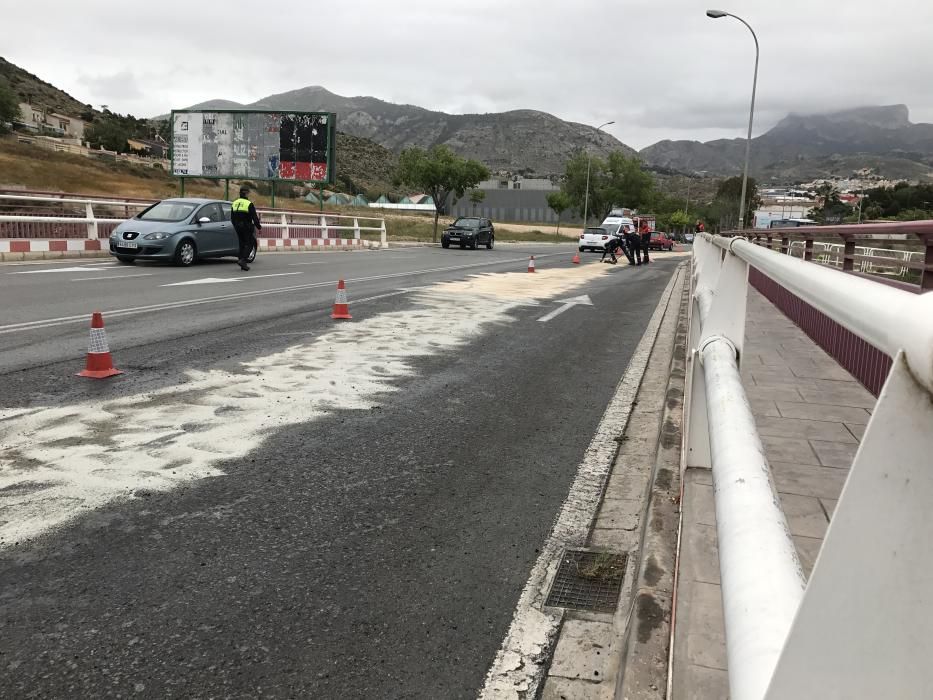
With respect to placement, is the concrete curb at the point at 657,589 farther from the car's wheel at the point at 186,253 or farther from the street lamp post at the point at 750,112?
the street lamp post at the point at 750,112

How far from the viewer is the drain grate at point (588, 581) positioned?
9.96 ft

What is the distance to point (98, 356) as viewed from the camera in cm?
631

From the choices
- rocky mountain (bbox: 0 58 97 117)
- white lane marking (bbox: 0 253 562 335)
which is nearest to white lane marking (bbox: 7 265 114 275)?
white lane marking (bbox: 0 253 562 335)

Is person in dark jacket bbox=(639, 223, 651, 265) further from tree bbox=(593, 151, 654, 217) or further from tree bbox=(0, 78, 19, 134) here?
tree bbox=(593, 151, 654, 217)

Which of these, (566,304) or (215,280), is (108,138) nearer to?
(215,280)

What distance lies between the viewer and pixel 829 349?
830 centimetres

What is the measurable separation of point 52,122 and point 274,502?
373ft

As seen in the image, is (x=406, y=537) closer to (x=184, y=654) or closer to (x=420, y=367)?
(x=184, y=654)

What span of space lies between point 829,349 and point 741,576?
793cm

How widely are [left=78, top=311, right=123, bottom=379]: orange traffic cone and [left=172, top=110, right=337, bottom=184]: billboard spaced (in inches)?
1259

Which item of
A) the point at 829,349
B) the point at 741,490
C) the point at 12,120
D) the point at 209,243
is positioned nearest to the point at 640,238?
Answer: the point at 209,243

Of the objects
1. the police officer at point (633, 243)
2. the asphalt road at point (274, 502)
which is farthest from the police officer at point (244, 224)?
the police officer at point (633, 243)

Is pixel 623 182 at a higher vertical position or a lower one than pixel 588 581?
higher

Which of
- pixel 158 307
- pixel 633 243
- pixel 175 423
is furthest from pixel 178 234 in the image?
pixel 633 243
